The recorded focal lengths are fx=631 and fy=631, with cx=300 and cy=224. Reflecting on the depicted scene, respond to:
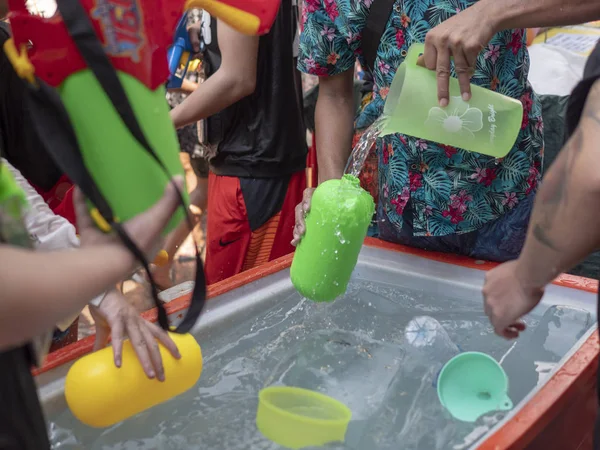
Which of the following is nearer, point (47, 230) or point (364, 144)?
point (47, 230)

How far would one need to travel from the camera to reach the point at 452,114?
4.96 ft

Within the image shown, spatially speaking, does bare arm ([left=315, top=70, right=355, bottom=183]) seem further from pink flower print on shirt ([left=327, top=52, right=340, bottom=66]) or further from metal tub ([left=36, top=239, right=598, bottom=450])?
metal tub ([left=36, top=239, right=598, bottom=450])

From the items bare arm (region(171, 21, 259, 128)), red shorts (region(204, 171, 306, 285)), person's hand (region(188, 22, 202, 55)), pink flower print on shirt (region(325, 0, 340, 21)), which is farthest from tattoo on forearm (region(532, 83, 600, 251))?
person's hand (region(188, 22, 202, 55))

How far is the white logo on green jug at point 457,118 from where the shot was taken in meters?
1.50

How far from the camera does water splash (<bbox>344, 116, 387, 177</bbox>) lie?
5.30 feet

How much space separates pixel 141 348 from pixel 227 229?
1.15 meters

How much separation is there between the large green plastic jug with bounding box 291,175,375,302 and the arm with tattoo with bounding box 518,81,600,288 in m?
0.52

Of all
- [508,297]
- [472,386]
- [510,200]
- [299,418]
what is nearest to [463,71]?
[510,200]

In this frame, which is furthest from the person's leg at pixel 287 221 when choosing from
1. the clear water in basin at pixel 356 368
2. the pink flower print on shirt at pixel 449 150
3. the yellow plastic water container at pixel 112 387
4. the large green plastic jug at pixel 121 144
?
the large green plastic jug at pixel 121 144

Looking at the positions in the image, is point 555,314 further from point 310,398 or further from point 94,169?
point 94,169

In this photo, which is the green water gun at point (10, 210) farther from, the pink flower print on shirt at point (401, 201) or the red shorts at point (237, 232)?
the red shorts at point (237, 232)

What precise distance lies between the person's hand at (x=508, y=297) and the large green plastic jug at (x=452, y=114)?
581mm

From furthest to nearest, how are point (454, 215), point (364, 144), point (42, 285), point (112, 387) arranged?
point (454, 215) < point (364, 144) < point (112, 387) < point (42, 285)

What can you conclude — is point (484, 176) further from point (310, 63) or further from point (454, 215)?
point (310, 63)
